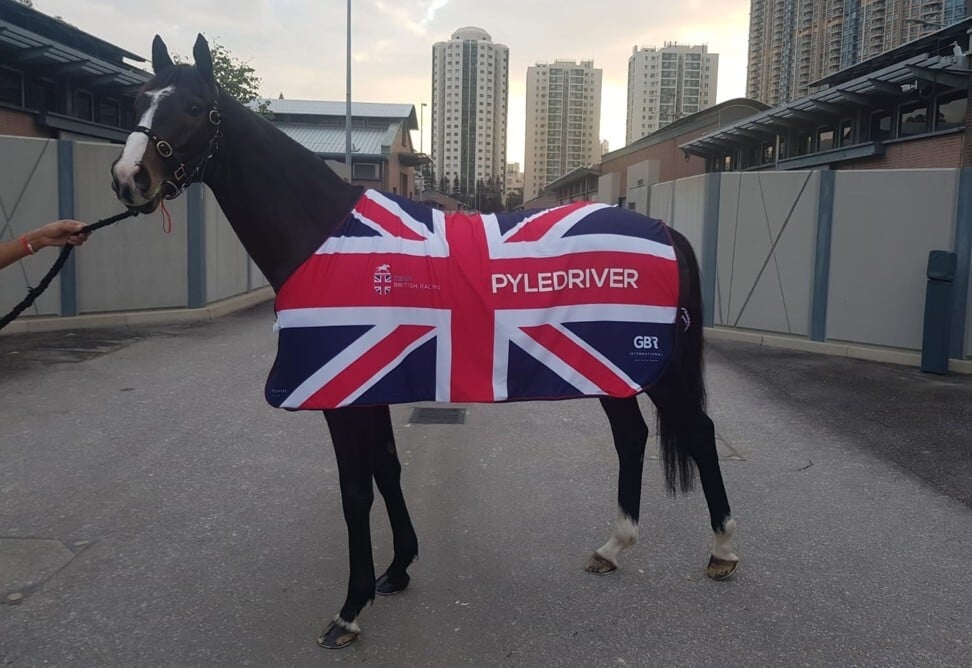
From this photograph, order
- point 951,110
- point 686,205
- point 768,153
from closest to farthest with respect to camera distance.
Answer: point 686,205, point 951,110, point 768,153

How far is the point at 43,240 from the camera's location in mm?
2877

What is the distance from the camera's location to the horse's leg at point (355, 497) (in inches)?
118

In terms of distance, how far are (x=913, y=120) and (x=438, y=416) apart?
1792 centimetres

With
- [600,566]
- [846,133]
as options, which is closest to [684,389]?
[600,566]

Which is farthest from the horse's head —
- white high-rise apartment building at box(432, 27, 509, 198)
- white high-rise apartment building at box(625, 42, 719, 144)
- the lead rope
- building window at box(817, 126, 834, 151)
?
white high-rise apartment building at box(432, 27, 509, 198)

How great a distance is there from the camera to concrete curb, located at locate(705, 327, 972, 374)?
30.7 ft

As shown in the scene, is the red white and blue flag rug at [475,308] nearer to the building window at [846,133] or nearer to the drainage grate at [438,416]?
the drainage grate at [438,416]

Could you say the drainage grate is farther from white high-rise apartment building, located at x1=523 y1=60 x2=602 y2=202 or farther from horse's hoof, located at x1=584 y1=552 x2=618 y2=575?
white high-rise apartment building, located at x1=523 y1=60 x2=602 y2=202

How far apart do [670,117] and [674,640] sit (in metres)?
84.0

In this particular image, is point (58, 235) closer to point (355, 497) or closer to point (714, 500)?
point (355, 497)

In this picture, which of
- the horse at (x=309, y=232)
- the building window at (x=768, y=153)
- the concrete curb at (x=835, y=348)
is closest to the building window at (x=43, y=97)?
the concrete curb at (x=835, y=348)

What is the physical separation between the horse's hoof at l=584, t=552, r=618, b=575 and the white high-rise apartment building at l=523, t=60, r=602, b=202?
110915 mm

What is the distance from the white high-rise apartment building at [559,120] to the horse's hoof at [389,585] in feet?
365

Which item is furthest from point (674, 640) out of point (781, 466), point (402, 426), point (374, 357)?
point (402, 426)
